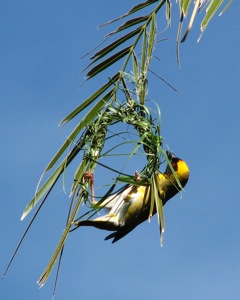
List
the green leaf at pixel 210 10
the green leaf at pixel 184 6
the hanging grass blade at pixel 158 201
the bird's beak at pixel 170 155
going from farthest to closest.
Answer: the bird's beak at pixel 170 155
the green leaf at pixel 184 6
the green leaf at pixel 210 10
the hanging grass blade at pixel 158 201

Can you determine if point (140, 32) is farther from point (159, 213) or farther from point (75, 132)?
point (159, 213)

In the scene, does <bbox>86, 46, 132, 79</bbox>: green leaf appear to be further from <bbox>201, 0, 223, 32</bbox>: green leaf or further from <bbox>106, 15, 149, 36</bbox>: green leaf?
<bbox>201, 0, 223, 32</bbox>: green leaf

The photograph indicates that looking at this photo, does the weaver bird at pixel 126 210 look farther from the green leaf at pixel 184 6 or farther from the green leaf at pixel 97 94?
the green leaf at pixel 184 6

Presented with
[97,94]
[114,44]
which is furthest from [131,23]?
[97,94]

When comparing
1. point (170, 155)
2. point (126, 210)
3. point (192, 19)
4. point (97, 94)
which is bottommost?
point (126, 210)

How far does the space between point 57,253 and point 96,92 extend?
0.62m

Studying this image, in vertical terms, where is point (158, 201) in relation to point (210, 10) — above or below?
below

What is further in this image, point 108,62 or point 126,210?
point 108,62

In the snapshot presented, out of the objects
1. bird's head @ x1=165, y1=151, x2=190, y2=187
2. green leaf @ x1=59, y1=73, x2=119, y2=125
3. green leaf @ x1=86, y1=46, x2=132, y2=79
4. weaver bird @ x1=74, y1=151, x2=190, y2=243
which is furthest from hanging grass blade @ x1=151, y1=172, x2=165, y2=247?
green leaf @ x1=86, y1=46, x2=132, y2=79

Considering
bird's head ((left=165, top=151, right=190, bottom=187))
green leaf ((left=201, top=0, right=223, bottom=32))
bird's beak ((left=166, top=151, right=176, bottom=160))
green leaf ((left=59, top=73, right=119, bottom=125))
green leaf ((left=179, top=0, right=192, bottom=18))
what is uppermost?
green leaf ((left=179, top=0, right=192, bottom=18))

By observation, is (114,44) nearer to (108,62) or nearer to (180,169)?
(108,62)

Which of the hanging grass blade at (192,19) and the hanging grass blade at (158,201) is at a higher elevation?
the hanging grass blade at (192,19)

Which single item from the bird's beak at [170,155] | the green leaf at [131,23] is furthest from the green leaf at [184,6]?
the bird's beak at [170,155]

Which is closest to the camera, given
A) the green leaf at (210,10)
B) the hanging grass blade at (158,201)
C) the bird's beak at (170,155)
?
the hanging grass blade at (158,201)
